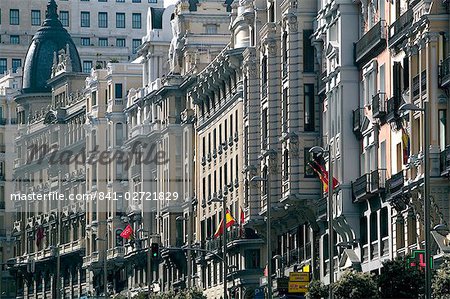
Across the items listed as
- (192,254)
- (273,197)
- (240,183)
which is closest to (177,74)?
(192,254)

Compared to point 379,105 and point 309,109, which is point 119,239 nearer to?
point 309,109

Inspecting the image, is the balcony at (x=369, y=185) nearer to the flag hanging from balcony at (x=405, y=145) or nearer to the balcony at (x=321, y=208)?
the flag hanging from balcony at (x=405, y=145)

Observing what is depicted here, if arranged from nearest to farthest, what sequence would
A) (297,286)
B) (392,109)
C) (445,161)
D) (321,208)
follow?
(445,161), (392,109), (297,286), (321,208)

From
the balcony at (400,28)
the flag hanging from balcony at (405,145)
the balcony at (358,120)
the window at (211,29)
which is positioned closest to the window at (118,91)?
the window at (211,29)

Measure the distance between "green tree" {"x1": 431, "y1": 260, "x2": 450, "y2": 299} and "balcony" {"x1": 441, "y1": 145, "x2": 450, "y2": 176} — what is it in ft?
39.4

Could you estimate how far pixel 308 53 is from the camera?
110 m

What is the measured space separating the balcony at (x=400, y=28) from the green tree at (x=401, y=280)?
41.4 ft

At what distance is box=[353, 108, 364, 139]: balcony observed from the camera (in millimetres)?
98375

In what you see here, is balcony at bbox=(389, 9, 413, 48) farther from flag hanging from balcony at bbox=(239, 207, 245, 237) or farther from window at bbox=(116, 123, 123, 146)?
window at bbox=(116, 123, 123, 146)

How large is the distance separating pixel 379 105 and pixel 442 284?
25.9 metres

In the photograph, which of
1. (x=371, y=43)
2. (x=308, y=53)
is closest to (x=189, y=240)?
(x=308, y=53)

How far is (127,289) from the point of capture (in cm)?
17350

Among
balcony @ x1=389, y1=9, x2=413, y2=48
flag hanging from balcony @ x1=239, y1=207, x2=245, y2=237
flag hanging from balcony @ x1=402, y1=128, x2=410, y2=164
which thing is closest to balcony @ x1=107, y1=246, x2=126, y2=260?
Answer: flag hanging from balcony @ x1=239, y1=207, x2=245, y2=237

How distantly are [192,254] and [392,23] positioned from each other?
62327 millimetres
